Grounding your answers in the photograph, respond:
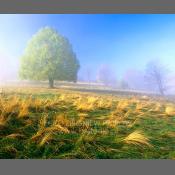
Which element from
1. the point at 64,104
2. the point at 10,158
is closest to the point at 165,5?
the point at 64,104

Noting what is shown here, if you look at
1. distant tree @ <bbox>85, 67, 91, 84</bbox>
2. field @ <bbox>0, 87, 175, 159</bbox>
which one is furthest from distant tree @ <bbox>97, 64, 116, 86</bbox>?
field @ <bbox>0, 87, 175, 159</bbox>

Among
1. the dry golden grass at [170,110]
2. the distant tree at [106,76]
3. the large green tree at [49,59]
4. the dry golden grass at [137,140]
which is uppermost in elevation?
the large green tree at [49,59]

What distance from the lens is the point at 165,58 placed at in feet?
23.2

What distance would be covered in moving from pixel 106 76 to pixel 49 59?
1326 millimetres

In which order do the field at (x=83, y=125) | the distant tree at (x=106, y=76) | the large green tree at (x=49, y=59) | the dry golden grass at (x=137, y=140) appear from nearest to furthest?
the field at (x=83, y=125) → the dry golden grass at (x=137, y=140) → the large green tree at (x=49, y=59) → the distant tree at (x=106, y=76)

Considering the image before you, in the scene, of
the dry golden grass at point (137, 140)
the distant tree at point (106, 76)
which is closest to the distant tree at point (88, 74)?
the distant tree at point (106, 76)

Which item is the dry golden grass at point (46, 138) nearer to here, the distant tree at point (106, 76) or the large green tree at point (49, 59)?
the large green tree at point (49, 59)

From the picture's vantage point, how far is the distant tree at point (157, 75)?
23.4 ft

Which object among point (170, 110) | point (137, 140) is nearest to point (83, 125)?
point (137, 140)

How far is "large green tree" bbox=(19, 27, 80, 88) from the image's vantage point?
273 inches

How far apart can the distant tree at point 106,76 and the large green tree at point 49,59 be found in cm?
52

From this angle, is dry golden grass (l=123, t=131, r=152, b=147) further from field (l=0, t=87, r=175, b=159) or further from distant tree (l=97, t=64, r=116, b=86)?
distant tree (l=97, t=64, r=116, b=86)

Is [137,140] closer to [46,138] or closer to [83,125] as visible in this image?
[83,125]

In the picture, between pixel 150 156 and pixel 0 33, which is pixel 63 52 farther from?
pixel 150 156
